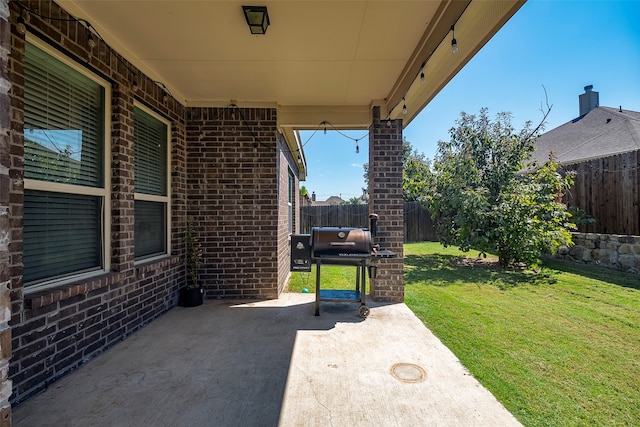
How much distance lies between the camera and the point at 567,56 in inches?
252

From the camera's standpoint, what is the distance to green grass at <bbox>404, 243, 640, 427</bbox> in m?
2.16

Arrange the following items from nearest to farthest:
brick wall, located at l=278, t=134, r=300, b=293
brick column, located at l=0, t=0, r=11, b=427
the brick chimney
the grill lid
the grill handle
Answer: brick column, located at l=0, t=0, r=11, b=427, the grill lid, the grill handle, brick wall, located at l=278, t=134, r=300, b=293, the brick chimney

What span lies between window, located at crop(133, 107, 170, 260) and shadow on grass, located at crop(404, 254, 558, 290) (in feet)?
14.3

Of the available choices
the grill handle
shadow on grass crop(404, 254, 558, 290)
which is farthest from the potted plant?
A: shadow on grass crop(404, 254, 558, 290)

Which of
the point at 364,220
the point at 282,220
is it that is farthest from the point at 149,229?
the point at 364,220

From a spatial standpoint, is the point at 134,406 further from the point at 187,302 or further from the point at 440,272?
the point at 440,272

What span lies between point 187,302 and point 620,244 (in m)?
8.06

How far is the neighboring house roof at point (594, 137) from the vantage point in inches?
362

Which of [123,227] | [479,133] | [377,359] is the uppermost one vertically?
[479,133]

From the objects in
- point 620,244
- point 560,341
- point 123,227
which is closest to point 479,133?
point 620,244

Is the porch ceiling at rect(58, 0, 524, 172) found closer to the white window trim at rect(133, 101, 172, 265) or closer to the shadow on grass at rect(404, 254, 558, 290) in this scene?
the white window trim at rect(133, 101, 172, 265)

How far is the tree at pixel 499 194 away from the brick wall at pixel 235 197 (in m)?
4.61

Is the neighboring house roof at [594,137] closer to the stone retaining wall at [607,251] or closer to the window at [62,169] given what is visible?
the stone retaining wall at [607,251]

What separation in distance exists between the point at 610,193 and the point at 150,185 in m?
8.72
